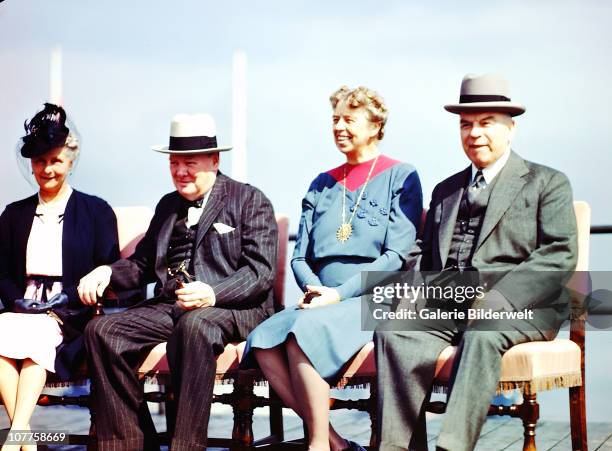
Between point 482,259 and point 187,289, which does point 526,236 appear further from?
point 187,289

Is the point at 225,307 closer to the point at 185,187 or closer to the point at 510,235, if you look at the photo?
the point at 185,187

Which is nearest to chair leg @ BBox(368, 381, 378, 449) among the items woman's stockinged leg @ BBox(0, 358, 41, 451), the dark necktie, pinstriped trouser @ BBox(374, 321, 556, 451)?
pinstriped trouser @ BBox(374, 321, 556, 451)

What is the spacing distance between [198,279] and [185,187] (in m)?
0.43

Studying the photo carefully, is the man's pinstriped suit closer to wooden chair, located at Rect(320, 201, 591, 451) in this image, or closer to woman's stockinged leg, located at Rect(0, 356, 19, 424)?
woman's stockinged leg, located at Rect(0, 356, 19, 424)

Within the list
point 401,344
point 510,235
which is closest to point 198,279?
point 401,344

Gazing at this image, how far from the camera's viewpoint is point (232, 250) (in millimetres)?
4512

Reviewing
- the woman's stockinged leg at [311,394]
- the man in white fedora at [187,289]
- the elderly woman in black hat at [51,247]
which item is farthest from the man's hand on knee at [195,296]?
the elderly woman in black hat at [51,247]

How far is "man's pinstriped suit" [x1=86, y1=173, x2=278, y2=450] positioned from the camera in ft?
13.5

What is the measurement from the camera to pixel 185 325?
4.16 meters

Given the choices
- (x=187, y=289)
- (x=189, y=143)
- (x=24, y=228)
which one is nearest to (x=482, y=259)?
(x=187, y=289)

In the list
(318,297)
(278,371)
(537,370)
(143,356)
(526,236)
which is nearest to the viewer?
(537,370)

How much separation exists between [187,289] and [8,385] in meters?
0.87

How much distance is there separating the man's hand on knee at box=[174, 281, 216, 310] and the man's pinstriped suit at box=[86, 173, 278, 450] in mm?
37

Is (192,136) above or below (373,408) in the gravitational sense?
above
